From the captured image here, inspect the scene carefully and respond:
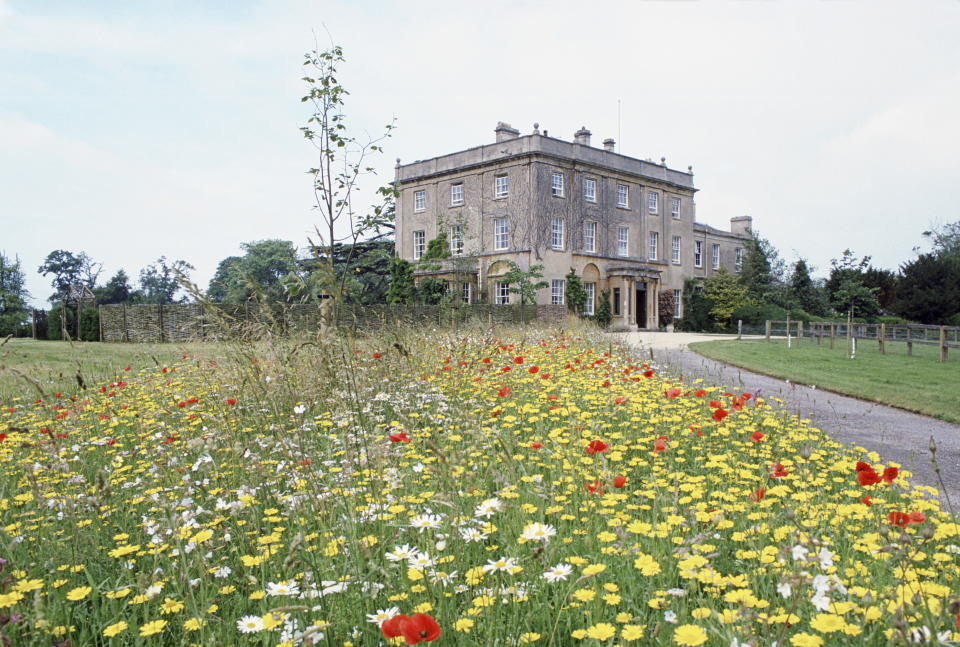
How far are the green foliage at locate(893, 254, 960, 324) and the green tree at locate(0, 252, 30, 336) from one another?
48258mm

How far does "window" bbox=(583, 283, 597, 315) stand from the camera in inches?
1283

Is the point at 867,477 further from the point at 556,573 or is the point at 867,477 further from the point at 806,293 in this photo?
the point at 806,293

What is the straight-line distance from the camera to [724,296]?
119 ft

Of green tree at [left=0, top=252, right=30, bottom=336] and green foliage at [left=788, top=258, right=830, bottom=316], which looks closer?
green tree at [left=0, top=252, right=30, bottom=336]

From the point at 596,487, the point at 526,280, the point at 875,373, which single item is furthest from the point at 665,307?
the point at 596,487

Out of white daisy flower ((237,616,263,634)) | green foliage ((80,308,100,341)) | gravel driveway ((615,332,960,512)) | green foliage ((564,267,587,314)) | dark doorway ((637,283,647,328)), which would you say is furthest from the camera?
dark doorway ((637,283,647,328))

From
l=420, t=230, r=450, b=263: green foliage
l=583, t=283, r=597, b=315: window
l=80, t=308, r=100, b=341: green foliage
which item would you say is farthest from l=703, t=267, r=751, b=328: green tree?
l=80, t=308, r=100, b=341: green foliage

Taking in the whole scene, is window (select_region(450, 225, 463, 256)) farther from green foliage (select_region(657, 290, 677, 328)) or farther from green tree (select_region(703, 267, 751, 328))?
green tree (select_region(703, 267, 751, 328))

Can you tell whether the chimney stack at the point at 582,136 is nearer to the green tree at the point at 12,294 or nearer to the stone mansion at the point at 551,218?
the stone mansion at the point at 551,218

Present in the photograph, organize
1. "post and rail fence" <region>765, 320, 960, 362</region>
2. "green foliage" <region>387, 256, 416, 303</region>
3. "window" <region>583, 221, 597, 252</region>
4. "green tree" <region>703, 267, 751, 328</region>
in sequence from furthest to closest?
"green tree" <region>703, 267, 751, 328</region> → "window" <region>583, 221, 597, 252</region> → "green foliage" <region>387, 256, 416, 303</region> → "post and rail fence" <region>765, 320, 960, 362</region>

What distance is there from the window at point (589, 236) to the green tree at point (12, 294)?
28929 mm

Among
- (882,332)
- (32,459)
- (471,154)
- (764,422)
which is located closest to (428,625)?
(32,459)

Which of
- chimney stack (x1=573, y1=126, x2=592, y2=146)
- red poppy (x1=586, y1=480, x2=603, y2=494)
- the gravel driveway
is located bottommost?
the gravel driveway

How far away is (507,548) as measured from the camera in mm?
2270
